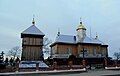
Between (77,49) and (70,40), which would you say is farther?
(70,40)

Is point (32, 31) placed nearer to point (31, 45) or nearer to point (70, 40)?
point (31, 45)

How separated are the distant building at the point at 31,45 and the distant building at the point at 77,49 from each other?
5.54 m

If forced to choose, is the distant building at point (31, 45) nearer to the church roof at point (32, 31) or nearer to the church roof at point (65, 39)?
the church roof at point (32, 31)

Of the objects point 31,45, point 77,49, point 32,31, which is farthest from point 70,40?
point 31,45

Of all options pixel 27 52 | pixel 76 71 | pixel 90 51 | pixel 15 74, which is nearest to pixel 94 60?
pixel 90 51

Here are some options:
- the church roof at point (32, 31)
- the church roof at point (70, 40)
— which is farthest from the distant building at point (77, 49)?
the church roof at point (32, 31)

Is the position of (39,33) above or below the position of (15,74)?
above

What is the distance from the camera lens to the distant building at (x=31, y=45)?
34.2 metres

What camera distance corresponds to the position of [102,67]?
3525cm

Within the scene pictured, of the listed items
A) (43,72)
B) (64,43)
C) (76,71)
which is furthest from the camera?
(64,43)

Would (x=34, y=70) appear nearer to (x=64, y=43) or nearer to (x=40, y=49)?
(x=40, y=49)

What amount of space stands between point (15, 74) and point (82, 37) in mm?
22279

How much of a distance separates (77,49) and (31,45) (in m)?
11.8

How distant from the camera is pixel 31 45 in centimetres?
3481
